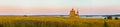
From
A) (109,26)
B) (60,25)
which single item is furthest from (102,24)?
(60,25)

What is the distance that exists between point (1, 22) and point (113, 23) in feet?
10.1

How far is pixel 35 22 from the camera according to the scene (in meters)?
7.87

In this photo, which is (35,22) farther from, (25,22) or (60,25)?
(60,25)

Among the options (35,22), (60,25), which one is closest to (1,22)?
(35,22)

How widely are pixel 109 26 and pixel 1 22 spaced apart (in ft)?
9.65

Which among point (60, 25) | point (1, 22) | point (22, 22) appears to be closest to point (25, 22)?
point (22, 22)

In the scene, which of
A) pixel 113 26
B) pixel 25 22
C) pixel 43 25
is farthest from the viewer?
pixel 25 22

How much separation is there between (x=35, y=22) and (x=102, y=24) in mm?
1769

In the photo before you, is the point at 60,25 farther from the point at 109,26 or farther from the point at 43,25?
the point at 109,26

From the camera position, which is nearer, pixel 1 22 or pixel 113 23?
pixel 113 23

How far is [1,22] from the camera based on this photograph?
8.34 m

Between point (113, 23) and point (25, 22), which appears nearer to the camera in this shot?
point (113, 23)

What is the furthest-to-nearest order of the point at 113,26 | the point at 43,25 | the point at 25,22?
the point at 25,22 → the point at 43,25 → the point at 113,26

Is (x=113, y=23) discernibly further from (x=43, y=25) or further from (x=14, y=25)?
(x=14, y=25)
